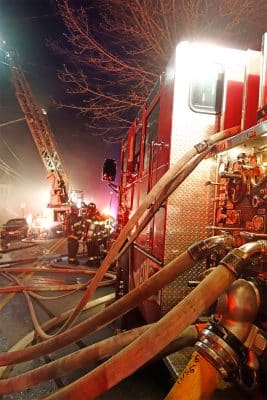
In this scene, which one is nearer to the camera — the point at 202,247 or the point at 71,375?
the point at 202,247

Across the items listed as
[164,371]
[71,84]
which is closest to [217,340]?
[164,371]

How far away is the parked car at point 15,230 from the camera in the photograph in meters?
16.2

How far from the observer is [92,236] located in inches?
370

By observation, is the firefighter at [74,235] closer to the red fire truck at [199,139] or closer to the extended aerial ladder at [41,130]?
the red fire truck at [199,139]

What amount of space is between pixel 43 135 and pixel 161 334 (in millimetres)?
20091

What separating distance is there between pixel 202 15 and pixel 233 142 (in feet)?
28.4

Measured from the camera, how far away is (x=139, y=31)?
34.3 ft

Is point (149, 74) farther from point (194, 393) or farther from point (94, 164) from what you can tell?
point (94, 164)

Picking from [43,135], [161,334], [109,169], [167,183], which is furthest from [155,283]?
[43,135]

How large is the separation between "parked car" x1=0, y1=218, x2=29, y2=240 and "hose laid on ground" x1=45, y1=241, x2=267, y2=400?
50.3 feet

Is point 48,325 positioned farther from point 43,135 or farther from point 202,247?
point 43,135

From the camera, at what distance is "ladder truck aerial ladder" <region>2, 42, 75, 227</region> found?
19.2m

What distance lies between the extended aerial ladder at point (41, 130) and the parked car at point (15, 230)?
2.10m

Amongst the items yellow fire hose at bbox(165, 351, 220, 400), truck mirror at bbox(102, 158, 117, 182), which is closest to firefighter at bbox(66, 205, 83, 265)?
truck mirror at bbox(102, 158, 117, 182)
